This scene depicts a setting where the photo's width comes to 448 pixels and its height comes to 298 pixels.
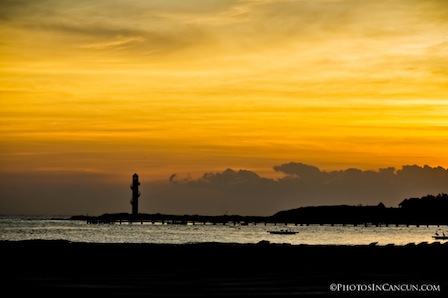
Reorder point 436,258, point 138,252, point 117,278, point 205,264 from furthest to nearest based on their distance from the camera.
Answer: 1. point 138,252
2. point 436,258
3. point 205,264
4. point 117,278

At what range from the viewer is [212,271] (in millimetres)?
36281

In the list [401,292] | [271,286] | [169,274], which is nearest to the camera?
[401,292]

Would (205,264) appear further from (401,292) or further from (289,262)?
(401,292)

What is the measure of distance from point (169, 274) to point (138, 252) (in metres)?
16.1

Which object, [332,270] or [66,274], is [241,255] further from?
[66,274]

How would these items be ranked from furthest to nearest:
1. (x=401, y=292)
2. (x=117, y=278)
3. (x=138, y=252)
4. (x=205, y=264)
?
(x=138, y=252) < (x=205, y=264) < (x=117, y=278) < (x=401, y=292)

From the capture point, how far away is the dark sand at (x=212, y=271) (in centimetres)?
2773

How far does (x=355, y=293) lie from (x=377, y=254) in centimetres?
2347

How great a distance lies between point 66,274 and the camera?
3381cm

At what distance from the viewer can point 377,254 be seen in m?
50.1

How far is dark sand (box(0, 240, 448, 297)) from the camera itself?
91.0ft

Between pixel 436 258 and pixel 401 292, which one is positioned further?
pixel 436 258

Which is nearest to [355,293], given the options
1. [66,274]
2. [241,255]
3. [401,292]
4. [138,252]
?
[401,292]

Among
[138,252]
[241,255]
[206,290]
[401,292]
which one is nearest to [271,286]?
[206,290]
